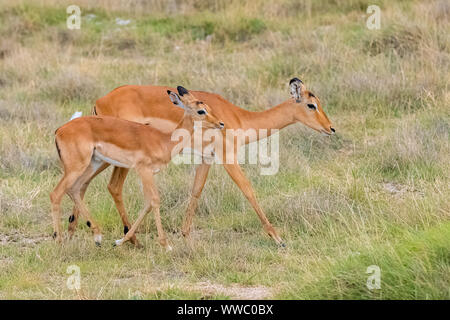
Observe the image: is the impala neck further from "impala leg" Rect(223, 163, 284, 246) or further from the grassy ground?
the grassy ground

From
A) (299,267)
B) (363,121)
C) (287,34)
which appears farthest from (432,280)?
(287,34)

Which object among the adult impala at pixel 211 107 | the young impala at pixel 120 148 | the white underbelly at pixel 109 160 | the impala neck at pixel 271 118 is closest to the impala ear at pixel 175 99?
the young impala at pixel 120 148

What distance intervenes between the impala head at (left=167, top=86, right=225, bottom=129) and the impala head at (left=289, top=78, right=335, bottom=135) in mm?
839

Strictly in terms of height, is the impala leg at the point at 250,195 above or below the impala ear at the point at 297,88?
below

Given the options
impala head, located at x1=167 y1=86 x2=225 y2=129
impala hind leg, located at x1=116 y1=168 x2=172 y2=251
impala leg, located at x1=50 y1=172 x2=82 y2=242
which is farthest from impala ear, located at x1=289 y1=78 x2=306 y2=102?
impala leg, located at x1=50 y1=172 x2=82 y2=242

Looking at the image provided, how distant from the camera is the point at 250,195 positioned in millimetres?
6871

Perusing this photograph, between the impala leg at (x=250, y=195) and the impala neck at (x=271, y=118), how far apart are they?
545 mm

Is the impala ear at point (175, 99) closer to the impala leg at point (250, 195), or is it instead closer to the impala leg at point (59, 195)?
the impala leg at point (250, 195)

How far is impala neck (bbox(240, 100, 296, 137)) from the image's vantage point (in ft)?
24.1

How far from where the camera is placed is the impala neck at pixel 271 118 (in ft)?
24.1

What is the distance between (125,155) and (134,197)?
1.14 metres

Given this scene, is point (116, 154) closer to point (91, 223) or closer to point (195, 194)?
point (91, 223)

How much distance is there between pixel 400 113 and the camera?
9.75m
